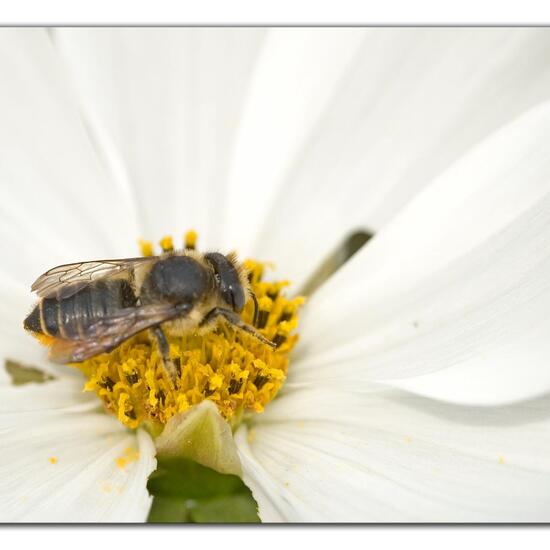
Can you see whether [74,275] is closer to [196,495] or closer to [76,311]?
[76,311]

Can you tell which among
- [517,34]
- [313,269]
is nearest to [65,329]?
[313,269]

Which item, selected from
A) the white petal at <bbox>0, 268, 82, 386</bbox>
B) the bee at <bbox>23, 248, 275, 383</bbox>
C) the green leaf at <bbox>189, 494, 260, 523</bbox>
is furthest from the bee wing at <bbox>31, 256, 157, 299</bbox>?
the green leaf at <bbox>189, 494, 260, 523</bbox>

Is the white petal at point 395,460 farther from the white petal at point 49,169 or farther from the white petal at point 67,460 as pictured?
the white petal at point 49,169

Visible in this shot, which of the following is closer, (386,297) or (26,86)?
(386,297)

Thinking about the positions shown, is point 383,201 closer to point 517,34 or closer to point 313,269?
point 313,269

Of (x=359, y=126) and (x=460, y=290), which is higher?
(x=359, y=126)

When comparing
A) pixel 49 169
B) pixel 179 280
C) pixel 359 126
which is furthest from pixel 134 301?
pixel 359 126

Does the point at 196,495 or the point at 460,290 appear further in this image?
the point at 460,290
